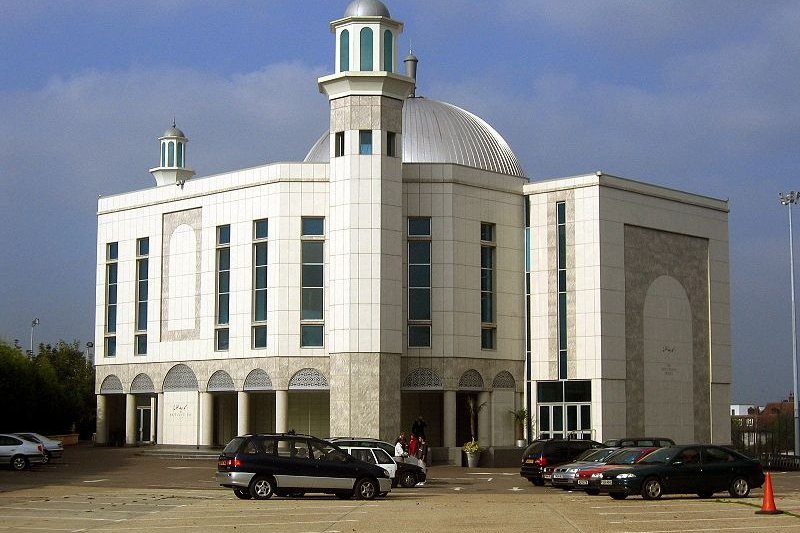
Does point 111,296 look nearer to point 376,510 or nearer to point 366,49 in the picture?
point 366,49

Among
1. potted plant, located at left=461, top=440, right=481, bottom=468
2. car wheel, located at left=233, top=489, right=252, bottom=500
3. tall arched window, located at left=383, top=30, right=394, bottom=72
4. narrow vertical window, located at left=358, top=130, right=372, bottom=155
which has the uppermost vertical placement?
tall arched window, located at left=383, top=30, right=394, bottom=72

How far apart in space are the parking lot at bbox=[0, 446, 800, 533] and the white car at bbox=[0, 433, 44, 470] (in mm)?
5509

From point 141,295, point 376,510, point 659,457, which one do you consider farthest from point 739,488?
point 141,295

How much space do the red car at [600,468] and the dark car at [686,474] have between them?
0.41 metres

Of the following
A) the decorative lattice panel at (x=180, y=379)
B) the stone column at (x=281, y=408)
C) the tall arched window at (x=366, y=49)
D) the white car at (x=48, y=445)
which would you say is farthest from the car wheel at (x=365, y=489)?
the decorative lattice panel at (x=180, y=379)

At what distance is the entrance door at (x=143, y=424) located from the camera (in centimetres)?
6819

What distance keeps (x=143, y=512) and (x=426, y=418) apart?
120 ft

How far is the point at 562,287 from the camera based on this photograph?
2387 inches

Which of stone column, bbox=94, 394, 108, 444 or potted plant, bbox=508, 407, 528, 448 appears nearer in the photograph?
potted plant, bbox=508, 407, 528, 448

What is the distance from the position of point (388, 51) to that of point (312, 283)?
11471 mm

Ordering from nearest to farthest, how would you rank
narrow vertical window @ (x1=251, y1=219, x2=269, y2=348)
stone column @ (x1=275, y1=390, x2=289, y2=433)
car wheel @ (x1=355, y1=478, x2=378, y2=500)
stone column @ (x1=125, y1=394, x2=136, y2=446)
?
1. car wheel @ (x1=355, y1=478, x2=378, y2=500)
2. stone column @ (x1=275, y1=390, x2=289, y2=433)
3. narrow vertical window @ (x1=251, y1=219, x2=269, y2=348)
4. stone column @ (x1=125, y1=394, x2=136, y2=446)

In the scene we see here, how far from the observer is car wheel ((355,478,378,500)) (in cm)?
3212

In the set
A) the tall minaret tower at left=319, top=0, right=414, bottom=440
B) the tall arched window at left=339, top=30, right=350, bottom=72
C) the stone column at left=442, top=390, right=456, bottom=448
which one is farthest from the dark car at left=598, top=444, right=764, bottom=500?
the tall arched window at left=339, top=30, right=350, bottom=72

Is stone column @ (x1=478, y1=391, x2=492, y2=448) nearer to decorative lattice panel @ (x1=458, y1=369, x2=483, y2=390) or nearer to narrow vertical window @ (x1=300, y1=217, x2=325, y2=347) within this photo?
decorative lattice panel @ (x1=458, y1=369, x2=483, y2=390)
